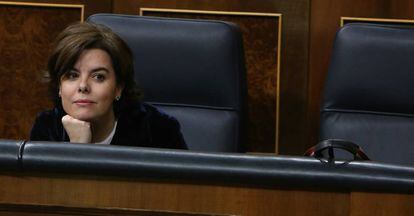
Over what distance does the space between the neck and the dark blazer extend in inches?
0.6

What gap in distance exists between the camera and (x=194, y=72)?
137cm

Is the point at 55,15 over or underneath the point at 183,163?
over

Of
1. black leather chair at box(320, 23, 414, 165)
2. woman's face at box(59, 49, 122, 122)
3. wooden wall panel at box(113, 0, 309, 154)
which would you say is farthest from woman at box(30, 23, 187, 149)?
wooden wall panel at box(113, 0, 309, 154)

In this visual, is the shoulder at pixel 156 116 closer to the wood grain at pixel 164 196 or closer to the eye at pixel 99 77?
the eye at pixel 99 77

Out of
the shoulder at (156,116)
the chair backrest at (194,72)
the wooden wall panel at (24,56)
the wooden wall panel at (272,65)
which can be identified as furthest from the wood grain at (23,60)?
the shoulder at (156,116)

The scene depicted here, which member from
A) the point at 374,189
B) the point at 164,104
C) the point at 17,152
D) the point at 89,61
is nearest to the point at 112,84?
the point at 89,61

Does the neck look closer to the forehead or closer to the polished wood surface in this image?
the forehead

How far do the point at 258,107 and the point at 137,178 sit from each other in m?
1.09

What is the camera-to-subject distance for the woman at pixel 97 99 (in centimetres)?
114

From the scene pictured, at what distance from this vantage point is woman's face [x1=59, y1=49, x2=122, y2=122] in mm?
1135

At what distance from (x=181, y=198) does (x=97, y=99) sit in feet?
1.65

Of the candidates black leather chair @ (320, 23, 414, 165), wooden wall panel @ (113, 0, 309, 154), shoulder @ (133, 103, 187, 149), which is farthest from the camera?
wooden wall panel @ (113, 0, 309, 154)

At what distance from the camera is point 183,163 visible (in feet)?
2.27

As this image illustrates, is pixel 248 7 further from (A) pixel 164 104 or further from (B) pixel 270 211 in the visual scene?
(B) pixel 270 211
